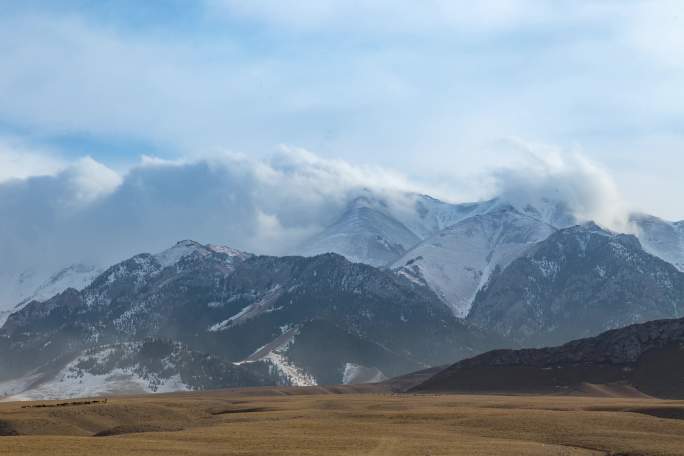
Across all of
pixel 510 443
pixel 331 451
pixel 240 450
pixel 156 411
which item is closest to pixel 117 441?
pixel 240 450

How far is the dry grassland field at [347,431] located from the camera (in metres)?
115

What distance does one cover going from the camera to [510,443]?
125938 mm

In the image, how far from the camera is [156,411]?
18050 cm

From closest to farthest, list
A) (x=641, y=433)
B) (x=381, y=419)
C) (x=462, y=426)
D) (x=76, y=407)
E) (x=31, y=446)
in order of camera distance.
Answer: (x=31, y=446), (x=641, y=433), (x=462, y=426), (x=381, y=419), (x=76, y=407)

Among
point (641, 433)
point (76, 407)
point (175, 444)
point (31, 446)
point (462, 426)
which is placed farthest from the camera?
point (76, 407)

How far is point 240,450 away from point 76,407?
7377 cm

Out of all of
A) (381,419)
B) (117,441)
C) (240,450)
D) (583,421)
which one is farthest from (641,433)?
(117,441)

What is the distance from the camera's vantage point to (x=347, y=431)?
140m

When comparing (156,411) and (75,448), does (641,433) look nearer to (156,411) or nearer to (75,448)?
(75,448)

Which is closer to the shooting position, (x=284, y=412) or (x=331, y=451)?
(x=331, y=451)

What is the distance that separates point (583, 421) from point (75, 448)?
239ft

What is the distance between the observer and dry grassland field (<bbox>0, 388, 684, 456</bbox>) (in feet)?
379

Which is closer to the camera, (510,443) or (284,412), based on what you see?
(510,443)

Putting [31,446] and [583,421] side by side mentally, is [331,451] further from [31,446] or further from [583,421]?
[583,421]
